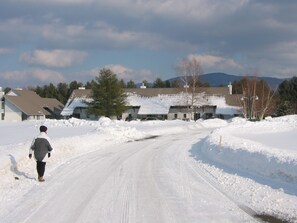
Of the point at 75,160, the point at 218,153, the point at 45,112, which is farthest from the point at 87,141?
the point at 45,112

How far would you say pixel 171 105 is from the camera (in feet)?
282

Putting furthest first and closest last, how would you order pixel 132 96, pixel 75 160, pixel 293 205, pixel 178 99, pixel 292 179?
pixel 132 96 < pixel 178 99 < pixel 75 160 < pixel 292 179 < pixel 293 205

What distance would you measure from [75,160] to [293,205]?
11.2m

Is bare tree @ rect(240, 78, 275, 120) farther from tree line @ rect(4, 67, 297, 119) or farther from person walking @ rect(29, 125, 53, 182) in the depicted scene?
person walking @ rect(29, 125, 53, 182)

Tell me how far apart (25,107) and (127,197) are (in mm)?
80778

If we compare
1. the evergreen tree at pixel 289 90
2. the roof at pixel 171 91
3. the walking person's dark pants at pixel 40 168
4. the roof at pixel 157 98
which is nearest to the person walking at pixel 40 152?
the walking person's dark pants at pixel 40 168

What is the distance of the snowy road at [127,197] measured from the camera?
29.9 ft

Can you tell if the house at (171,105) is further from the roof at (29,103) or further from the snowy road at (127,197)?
the snowy road at (127,197)

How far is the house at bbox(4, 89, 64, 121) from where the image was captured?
87312mm

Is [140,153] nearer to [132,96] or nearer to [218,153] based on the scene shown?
[218,153]

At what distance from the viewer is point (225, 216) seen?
912 centimetres

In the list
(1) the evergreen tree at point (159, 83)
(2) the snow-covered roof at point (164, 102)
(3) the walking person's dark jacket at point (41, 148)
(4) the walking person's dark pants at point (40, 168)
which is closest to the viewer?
(4) the walking person's dark pants at point (40, 168)

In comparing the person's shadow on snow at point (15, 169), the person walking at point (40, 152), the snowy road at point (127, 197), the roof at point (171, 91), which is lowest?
the snowy road at point (127, 197)

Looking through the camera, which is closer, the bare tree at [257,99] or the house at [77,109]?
the bare tree at [257,99]
